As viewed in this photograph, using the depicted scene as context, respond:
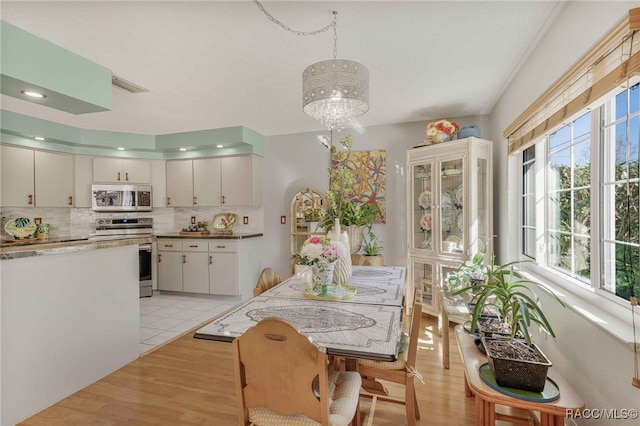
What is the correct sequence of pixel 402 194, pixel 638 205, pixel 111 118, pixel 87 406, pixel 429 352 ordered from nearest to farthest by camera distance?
1. pixel 638 205
2. pixel 87 406
3. pixel 429 352
4. pixel 111 118
5. pixel 402 194

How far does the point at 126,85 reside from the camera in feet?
9.25

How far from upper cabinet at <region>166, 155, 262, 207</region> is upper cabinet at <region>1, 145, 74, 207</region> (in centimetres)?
133

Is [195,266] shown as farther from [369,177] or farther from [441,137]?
[441,137]

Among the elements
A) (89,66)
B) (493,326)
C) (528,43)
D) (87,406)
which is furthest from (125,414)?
(528,43)

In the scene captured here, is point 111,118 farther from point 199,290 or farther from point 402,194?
point 402,194

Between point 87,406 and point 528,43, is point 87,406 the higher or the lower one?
the lower one

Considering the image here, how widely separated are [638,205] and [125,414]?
3.05 meters

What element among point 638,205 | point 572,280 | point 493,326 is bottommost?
point 493,326

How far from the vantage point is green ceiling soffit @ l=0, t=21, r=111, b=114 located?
5.94ft

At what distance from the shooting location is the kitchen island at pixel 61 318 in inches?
73.3

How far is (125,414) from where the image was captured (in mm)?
1961

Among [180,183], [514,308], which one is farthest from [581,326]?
[180,183]

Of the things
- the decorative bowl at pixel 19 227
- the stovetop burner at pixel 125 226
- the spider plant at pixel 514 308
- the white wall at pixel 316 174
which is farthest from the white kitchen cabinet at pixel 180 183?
the spider plant at pixel 514 308

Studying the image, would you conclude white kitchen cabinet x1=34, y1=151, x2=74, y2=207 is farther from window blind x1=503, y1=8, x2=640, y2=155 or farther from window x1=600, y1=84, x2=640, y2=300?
window x1=600, y1=84, x2=640, y2=300
